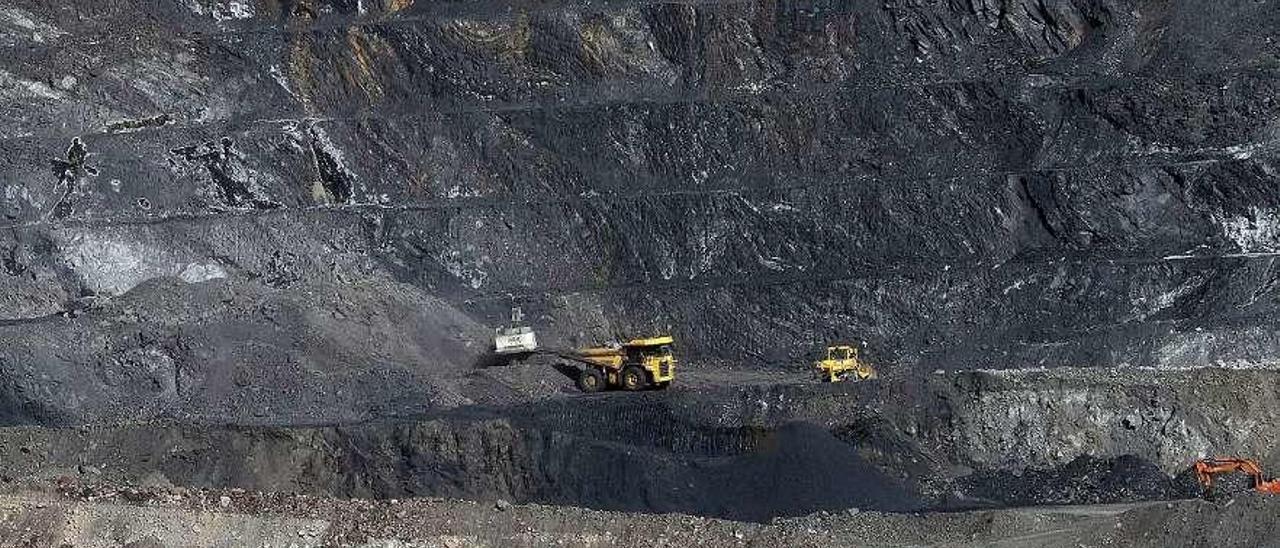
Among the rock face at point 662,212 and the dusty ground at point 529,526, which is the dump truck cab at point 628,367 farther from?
the dusty ground at point 529,526

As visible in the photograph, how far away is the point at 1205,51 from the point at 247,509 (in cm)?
1673

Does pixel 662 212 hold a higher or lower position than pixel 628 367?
higher

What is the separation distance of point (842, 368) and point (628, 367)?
2.99 m

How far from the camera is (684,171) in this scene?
25812 mm

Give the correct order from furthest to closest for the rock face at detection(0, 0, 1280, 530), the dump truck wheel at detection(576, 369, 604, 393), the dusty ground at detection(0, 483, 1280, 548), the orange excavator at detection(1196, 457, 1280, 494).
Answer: the dump truck wheel at detection(576, 369, 604, 393)
the rock face at detection(0, 0, 1280, 530)
the orange excavator at detection(1196, 457, 1280, 494)
the dusty ground at detection(0, 483, 1280, 548)

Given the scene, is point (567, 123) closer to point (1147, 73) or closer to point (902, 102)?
point (902, 102)

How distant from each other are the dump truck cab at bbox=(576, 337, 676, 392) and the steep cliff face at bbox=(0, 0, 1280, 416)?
205cm

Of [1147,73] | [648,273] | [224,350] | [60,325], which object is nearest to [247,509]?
[224,350]

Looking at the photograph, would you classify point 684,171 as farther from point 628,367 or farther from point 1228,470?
point 1228,470

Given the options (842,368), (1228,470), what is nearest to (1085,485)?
(1228,470)

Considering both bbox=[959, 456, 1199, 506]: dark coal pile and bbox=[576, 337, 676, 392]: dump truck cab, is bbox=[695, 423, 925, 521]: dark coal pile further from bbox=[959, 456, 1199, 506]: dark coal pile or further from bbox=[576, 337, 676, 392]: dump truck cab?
bbox=[576, 337, 676, 392]: dump truck cab

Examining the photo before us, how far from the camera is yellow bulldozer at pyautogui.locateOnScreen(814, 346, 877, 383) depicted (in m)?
22.8

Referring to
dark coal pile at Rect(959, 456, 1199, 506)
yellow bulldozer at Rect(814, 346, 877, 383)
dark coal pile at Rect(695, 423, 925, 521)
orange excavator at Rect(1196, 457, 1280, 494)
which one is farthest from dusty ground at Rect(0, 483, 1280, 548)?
yellow bulldozer at Rect(814, 346, 877, 383)

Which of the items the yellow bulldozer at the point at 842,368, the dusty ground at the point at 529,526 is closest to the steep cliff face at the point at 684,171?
the yellow bulldozer at the point at 842,368
